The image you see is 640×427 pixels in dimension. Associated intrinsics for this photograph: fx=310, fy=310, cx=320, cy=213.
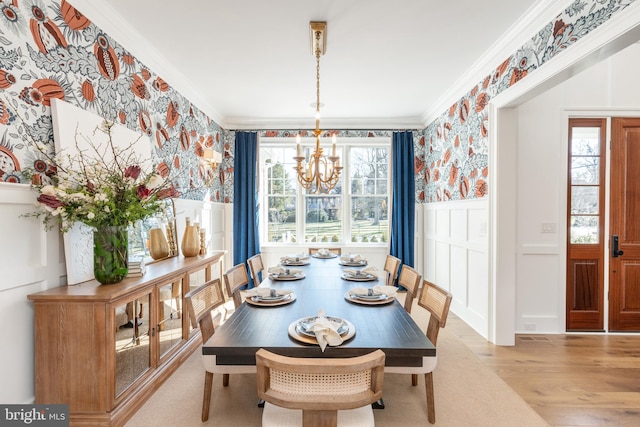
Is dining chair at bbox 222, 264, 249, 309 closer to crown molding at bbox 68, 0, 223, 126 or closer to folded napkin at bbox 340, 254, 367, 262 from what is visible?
folded napkin at bbox 340, 254, 367, 262

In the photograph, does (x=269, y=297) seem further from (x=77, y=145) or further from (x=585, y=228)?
(x=585, y=228)

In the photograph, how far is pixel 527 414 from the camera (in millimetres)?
2008

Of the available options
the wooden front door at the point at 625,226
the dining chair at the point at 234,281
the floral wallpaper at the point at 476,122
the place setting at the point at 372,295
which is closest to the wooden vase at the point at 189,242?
the dining chair at the point at 234,281

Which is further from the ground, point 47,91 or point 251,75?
point 251,75

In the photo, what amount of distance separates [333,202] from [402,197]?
1.15 m

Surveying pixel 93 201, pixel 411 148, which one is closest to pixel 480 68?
pixel 411 148

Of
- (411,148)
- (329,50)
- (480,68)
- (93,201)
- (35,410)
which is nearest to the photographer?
(35,410)

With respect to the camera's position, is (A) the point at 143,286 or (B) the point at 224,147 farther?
(B) the point at 224,147

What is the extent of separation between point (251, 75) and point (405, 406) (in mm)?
3409

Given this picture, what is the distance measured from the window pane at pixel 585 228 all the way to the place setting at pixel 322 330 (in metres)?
3.15

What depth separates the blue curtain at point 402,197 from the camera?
506 cm

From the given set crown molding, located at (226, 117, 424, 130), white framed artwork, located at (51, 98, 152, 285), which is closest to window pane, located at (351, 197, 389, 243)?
crown molding, located at (226, 117, 424, 130)

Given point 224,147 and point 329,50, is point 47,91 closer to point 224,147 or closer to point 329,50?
point 329,50

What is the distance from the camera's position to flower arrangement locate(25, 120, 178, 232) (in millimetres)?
1739
